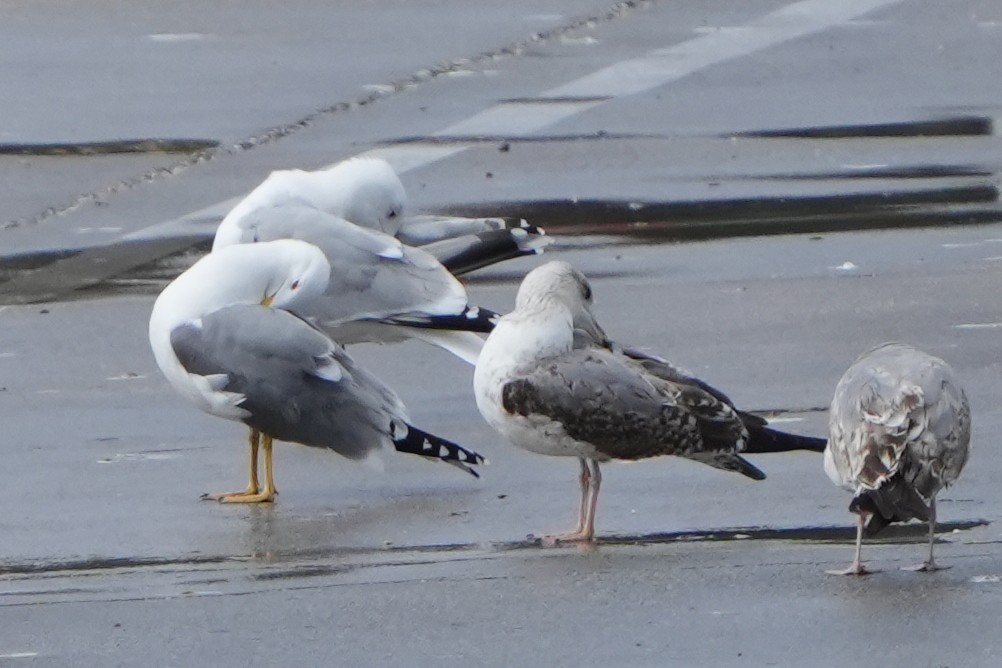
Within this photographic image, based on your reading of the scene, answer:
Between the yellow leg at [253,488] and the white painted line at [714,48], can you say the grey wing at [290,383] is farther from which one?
the white painted line at [714,48]

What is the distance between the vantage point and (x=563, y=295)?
24.4ft

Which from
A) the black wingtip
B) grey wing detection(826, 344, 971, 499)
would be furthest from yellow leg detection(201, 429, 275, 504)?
grey wing detection(826, 344, 971, 499)

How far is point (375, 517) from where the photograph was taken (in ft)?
24.6

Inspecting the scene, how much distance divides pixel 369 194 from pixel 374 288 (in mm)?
989

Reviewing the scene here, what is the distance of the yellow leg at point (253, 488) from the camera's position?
25.4 feet

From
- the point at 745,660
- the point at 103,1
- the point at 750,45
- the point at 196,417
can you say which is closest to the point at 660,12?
the point at 750,45

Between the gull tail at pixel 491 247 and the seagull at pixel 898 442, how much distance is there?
2.93m

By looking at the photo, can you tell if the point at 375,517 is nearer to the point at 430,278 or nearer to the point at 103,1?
the point at 430,278

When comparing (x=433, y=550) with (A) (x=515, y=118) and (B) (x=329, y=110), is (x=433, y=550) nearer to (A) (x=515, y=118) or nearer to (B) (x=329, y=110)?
(A) (x=515, y=118)

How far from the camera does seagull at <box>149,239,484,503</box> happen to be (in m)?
7.75

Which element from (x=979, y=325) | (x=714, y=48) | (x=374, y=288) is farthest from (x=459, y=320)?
(x=714, y=48)

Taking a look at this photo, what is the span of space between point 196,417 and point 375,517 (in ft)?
4.86

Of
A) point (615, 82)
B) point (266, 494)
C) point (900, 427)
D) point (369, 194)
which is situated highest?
point (615, 82)

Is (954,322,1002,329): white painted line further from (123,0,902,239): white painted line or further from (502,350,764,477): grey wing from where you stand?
(123,0,902,239): white painted line
